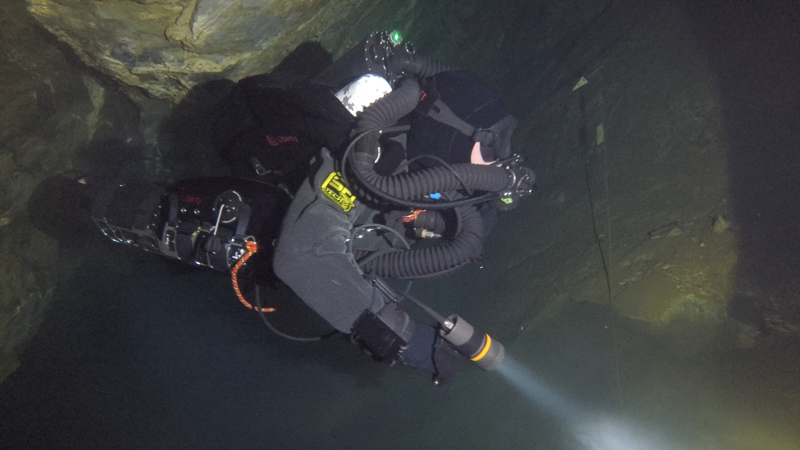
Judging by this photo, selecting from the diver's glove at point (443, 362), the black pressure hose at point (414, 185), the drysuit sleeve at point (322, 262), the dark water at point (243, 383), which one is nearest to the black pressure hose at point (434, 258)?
the black pressure hose at point (414, 185)

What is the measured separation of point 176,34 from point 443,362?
2786mm

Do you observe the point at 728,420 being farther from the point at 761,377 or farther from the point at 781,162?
the point at 781,162

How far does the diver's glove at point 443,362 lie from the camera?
2289 mm

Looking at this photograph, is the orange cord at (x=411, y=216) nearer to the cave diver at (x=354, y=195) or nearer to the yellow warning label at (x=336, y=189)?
the cave diver at (x=354, y=195)

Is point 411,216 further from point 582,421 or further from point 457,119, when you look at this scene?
point 582,421

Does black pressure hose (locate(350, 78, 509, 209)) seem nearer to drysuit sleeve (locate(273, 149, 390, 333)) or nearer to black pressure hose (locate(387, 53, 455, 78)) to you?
drysuit sleeve (locate(273, 149, 390, 333))

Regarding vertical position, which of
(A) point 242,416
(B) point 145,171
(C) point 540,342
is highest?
(C) point 540,342

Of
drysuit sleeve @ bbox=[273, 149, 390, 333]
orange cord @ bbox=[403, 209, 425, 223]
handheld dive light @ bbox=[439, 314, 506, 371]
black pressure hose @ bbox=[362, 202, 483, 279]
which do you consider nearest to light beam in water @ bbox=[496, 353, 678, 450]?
handheld dive light @ bbox=[439, 314, 506, 371]

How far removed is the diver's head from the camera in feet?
8.28

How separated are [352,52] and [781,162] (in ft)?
9.37

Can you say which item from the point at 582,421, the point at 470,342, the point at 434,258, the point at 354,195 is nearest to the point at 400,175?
the point at 354,195

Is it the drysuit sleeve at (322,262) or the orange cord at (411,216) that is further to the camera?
the orange cord at (411,216)

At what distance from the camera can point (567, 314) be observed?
128 inches

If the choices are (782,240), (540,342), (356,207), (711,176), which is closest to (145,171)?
(356,207)
